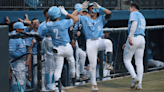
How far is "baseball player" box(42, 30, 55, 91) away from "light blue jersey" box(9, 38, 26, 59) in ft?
1.85

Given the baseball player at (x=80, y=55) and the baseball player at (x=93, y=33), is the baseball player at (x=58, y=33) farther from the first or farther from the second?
the baseball player at (x=80, y=55)

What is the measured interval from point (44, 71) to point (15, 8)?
396 centimetres

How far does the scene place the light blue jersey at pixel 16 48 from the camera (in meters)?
5.39

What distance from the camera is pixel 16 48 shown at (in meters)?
5.46

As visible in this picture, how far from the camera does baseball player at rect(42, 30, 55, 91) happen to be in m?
5.95

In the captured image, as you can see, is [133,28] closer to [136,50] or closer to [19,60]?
[136,50]

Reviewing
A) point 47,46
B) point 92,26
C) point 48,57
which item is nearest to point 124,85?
point 92,26

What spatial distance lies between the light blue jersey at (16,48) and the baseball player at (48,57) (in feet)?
1.85

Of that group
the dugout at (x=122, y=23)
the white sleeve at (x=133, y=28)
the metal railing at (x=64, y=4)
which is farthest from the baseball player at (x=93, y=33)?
the metal railing at (x=64, y=4)

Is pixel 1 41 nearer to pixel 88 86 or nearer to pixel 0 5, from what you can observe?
pixel 88 86

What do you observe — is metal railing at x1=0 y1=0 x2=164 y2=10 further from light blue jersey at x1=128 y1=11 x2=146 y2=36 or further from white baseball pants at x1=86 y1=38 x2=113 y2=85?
light blue jersey at x1=128 y1=11 x2=146 y2=36

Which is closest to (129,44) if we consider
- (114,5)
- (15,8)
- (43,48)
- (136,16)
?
(136,16)

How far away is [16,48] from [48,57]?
0.81 m

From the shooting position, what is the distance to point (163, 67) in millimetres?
8492
